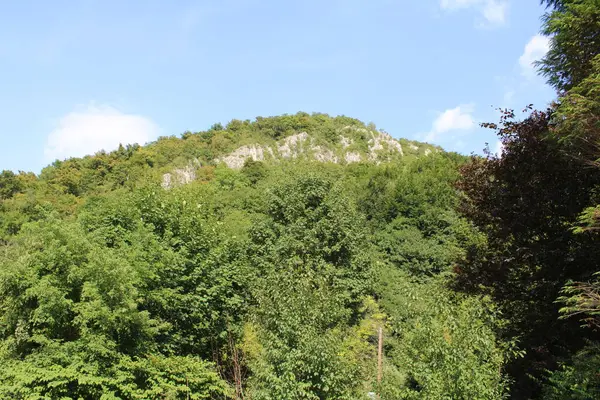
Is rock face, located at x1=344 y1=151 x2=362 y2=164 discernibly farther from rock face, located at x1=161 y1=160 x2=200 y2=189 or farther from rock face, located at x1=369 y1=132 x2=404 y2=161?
rock face, located at x1=161 y1=160 x2=200 y2=189

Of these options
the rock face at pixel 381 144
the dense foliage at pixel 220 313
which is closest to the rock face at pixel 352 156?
the rock face at pixel 381 144

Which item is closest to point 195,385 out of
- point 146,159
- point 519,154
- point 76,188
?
point 519,154

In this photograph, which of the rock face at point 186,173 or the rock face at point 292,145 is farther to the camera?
the rock face at point 292,145

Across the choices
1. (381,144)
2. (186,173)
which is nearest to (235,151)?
(186,173)

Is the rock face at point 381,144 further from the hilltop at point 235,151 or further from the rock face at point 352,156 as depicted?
the rock face at point 352,156

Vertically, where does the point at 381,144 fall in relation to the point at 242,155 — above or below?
above

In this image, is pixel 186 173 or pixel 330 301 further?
pixel 186 173

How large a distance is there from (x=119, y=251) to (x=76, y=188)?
53.4 meters

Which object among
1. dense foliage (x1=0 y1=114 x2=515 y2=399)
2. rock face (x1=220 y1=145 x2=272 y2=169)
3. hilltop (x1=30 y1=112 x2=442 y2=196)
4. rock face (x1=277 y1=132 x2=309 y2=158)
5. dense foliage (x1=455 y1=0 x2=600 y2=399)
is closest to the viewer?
dense foliage (x1=455 y1=0 x2=600 y2=399)

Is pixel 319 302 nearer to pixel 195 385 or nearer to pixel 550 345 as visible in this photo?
pixel 195 385

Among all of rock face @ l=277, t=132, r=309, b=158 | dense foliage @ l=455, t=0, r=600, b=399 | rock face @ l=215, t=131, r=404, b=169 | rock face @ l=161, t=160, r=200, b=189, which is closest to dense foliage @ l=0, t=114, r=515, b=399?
dense foliage @ l=455, t=0, r=600, b=399

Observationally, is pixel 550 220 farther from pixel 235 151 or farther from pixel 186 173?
pixel 235 151

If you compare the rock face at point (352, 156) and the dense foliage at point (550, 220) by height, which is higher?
the rock face at point (352, 156)

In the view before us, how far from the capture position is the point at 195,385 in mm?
11453
